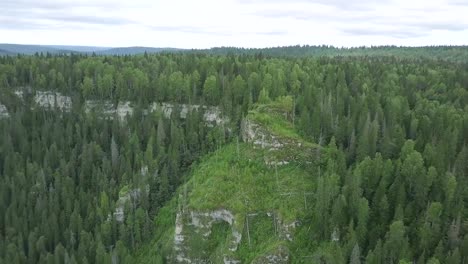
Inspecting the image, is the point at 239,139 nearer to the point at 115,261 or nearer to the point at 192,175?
the point at 192,175

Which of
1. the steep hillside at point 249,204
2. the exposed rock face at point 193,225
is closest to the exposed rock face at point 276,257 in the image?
the steep hillside at point 249,204

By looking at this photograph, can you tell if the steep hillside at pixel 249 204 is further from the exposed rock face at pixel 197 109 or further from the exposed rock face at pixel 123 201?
the exposed rock face at pixel 197 109

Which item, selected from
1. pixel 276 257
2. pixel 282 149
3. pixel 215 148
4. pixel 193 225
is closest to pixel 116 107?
pixel 215 148

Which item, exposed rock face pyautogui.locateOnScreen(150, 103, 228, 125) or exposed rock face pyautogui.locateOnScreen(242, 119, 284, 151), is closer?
exposed rock face pyautogui.locateOnScreen(242, 119, 284, 151)

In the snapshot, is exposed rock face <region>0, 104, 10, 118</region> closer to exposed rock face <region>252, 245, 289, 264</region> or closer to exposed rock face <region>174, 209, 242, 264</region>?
exposed rock face <region>174, 209, 242, 264</region>

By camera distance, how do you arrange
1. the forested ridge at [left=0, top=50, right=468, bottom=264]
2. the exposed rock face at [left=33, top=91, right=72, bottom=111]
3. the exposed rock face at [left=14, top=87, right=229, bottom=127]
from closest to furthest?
the forested ridge at [left=0, top=50, right=468, bottom=264]
the exposed rock face at [left=14, top=87, right=229, bottom=127]
the exposed rock face at [left=33, top=91, right=72, bottom=111]

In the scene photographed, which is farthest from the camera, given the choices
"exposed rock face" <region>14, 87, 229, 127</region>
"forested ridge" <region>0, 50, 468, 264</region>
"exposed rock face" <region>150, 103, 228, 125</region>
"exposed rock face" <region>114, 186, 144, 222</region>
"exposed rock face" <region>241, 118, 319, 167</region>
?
"exposed rock face" <region>14, 87, 229, 127</region>

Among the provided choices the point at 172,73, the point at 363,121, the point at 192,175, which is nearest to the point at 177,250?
the point at 192,175

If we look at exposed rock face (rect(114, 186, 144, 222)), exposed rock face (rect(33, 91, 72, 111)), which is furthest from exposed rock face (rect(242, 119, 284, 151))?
exposed rock face (rect(33, 91, 72, 111))

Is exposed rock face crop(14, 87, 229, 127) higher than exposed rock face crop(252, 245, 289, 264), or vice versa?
exposed rock face crop(14, 87, 229, 127)
